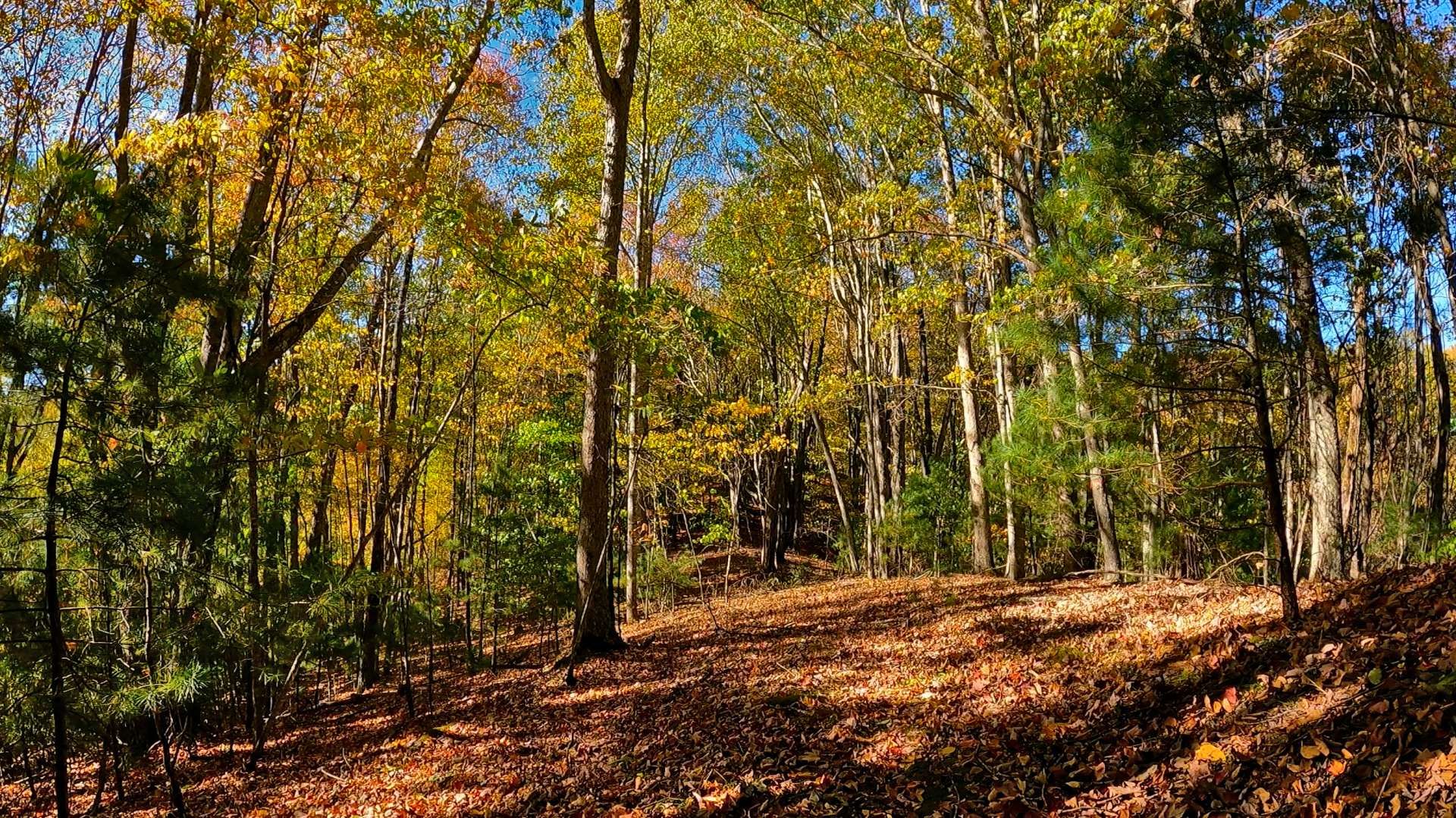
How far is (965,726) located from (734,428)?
880 centimetres

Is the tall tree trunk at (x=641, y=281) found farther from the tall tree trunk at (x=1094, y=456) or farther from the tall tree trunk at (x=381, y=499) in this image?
the tall tree trunk at (x=1094, y=456)

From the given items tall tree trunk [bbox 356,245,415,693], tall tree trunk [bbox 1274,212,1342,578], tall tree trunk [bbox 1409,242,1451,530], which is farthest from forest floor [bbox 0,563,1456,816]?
tall tree trunk [bbox 1409,242,1451,530]

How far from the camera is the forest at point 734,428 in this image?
4555 millimetres

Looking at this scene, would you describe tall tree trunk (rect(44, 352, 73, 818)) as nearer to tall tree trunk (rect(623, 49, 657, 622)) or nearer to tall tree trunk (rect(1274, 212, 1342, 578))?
tall tree trunk (rect(623, 49, 657, 622))

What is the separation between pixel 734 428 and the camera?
13.5 meters

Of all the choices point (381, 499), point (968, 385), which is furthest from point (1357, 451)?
point (381, 499)

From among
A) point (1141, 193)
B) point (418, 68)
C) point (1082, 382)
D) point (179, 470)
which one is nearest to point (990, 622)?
point (1082, 382)

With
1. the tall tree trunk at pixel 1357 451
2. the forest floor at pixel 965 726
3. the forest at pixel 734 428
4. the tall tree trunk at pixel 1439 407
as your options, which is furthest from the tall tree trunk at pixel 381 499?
the tall tree trunk at pixel 1439 407

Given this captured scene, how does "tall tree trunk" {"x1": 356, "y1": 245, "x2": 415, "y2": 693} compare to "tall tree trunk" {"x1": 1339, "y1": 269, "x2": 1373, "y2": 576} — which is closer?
"tall tree trunk" {"x1": 1339, "y1": 269, "x2": 1373, "y2": 576}

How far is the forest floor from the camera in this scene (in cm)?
334

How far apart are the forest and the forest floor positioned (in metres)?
0.04

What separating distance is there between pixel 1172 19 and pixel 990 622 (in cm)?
573

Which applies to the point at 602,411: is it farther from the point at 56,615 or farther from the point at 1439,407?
the point at 1439,407

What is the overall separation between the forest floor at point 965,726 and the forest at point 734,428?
41 millimetres
